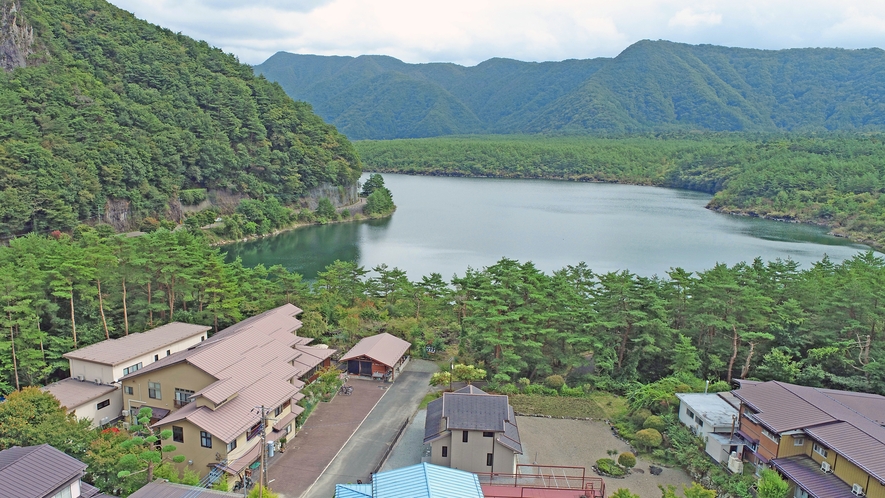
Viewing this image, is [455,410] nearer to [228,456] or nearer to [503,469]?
[503,469]

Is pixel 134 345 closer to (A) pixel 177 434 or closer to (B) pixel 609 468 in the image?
(A) pixel 177 434

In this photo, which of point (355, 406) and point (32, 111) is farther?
point (32, 111)

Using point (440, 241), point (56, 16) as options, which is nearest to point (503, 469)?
point (440, 241)

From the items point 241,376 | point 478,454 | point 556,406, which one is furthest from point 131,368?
point 556,406

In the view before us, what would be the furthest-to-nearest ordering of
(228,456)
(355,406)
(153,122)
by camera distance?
(153,122) → (355,406) → (228,456)

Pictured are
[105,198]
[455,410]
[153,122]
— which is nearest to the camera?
[455,410]

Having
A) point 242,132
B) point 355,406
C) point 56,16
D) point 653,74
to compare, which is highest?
point 653,74

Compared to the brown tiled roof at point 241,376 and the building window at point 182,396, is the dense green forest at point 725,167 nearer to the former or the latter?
the brown tiled roof at point 241,376

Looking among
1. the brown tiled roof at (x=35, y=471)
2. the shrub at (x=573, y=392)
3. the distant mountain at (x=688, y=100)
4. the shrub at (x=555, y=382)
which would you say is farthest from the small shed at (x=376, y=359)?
the distant mountain at (x=688, y=100)

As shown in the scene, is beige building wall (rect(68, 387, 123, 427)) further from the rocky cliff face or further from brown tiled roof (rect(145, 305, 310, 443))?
the rocky cliff face
